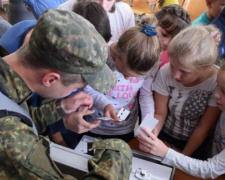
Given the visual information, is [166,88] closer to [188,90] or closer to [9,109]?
[188,90]

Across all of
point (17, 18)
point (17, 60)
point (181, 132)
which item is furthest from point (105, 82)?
point (17, 18)

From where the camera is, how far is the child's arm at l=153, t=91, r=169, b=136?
149 centimetres

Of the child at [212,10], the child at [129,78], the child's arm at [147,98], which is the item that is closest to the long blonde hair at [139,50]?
the child at [129,78]

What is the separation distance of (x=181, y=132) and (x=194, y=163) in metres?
0.27

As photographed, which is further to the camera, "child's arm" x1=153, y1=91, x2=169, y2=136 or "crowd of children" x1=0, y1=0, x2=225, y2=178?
"child's arm" x1=153, y1=91, x2=169, y2=136

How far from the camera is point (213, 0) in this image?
79.5 inches

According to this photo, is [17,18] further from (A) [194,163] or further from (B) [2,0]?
(B) [2,0]

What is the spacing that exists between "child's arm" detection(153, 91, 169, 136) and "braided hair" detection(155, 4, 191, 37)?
436 millimetres

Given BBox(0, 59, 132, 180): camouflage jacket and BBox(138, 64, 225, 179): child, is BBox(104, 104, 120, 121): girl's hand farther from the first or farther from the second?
BBox(0, 59, 132, 180): camouflage jacket

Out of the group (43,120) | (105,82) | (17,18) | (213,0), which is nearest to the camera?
(105,82)

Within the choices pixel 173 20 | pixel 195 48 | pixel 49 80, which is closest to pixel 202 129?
pixel 195 48

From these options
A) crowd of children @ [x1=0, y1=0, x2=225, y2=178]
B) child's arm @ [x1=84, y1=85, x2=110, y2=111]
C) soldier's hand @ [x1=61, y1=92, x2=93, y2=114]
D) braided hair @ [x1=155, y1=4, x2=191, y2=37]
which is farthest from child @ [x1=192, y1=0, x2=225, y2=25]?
soldier's hand @ [x1=61, y1=92, x2=93, y2=114]

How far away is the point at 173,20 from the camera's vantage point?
160 cm

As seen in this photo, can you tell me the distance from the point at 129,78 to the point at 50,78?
2.33 ft
